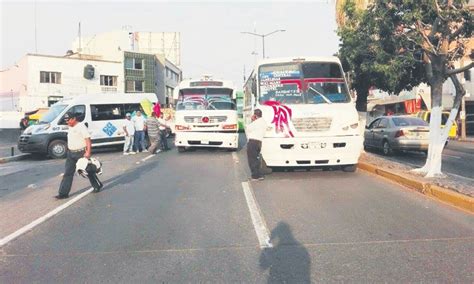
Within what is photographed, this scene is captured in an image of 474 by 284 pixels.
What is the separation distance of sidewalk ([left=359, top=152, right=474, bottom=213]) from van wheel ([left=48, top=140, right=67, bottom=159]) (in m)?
12.4

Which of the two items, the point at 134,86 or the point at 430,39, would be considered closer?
the point at 430,39

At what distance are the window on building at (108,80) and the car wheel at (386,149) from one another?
44.3 metres

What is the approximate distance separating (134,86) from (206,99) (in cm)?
4281

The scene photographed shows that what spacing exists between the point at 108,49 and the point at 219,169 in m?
54.1

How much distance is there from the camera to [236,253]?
5.32 m

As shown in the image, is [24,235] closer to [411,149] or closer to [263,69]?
[263,69]

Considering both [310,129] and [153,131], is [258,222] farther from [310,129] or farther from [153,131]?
[153,131]

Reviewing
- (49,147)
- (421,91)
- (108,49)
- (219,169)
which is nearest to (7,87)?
(108,49)

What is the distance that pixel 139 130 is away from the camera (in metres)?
18.6

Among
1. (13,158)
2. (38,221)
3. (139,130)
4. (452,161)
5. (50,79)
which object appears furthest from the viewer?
(50,79)

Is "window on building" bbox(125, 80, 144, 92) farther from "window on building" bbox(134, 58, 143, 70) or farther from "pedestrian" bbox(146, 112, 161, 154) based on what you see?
"pedestrian" bbox(146, 112, 161, 154)

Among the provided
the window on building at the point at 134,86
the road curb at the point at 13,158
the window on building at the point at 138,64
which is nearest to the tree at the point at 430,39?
the road curb at the point at 13,158

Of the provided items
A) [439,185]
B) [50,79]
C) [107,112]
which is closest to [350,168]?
[439,185]

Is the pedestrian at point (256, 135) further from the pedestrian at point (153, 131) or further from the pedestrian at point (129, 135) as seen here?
the pedestrian at point (129, 135)
